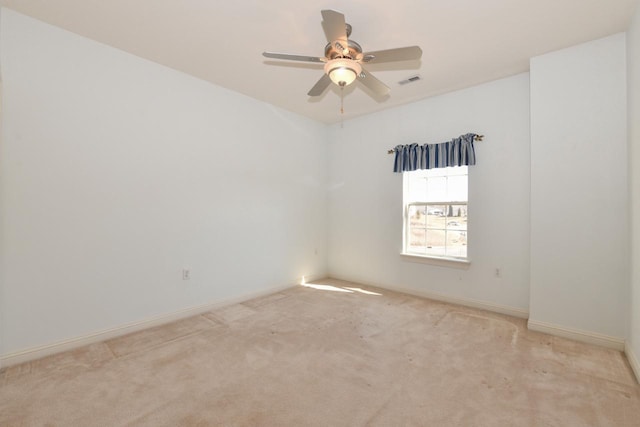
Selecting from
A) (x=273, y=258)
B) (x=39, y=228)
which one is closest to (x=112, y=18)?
(x=39, y=228)

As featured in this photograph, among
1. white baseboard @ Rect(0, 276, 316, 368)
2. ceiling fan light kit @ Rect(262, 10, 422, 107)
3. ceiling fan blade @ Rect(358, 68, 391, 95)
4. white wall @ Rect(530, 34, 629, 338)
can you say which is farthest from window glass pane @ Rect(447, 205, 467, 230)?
white baseboard @ Rect(0, 276, 316, 368)

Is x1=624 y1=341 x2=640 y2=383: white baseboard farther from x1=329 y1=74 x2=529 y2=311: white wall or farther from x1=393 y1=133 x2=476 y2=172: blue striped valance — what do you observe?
x1=393 y1=133 x2=476 y2=172: blue striped valance

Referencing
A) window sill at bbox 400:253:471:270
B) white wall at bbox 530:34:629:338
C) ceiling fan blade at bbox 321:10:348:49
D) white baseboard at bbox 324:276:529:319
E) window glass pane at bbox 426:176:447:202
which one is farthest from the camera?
window glass pane at bbox 426:176:447:202

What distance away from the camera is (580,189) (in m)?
2.81

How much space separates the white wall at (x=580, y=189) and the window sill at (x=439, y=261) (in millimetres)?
827

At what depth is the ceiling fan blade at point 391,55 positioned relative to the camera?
2.09 m

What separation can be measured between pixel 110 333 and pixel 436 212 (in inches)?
160

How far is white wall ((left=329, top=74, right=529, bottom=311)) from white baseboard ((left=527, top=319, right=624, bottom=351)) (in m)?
0.37

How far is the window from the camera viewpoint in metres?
3.95

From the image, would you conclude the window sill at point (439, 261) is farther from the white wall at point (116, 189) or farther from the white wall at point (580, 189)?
the white wall at point (116, 189)

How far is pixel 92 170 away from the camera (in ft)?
9.13

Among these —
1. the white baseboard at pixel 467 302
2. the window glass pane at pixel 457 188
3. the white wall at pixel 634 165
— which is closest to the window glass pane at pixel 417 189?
the window glass pane at pixel 457 188

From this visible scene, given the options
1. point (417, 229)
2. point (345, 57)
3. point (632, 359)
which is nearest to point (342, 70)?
point (345, 57)

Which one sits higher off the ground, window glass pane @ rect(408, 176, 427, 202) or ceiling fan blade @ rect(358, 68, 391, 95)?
ceiling fan blade @ rect(358, 68, 391, 95)
